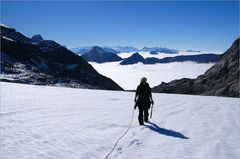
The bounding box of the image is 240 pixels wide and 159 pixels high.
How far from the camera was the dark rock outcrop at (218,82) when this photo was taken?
356 feet

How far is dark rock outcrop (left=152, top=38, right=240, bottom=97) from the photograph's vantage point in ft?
356

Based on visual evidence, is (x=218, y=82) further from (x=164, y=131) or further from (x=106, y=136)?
(x=106, y=136)

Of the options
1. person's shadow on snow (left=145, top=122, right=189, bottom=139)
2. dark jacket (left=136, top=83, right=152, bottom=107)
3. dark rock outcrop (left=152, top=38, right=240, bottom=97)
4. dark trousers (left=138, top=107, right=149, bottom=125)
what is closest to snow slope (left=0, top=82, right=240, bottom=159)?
person's shadow on snow (left=145, top=122, right=189, bottom=139)

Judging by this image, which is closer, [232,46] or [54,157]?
[54,157]

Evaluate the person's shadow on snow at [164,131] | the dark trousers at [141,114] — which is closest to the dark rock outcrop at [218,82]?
the dark trousers at [141,114]

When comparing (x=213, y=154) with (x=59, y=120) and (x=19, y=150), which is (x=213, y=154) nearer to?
(x=19, y=150)

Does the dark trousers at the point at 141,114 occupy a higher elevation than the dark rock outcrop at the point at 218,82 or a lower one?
lower

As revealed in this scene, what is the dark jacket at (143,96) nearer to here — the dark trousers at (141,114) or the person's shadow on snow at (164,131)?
the dark trousers at (141,114)

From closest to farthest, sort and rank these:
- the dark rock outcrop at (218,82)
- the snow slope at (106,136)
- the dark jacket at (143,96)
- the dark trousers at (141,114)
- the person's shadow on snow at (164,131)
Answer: the snow slope at (106,136), the person's shadow on snow at (164,131), the dark trousers at (141,114), the dark jacket at (143,96), the dark rock outcrop at (218,82)

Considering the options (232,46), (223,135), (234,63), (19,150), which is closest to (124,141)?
(19,150)

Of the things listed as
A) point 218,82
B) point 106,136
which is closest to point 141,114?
point 106,136

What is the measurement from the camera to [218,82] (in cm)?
12244

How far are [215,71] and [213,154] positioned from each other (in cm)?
12976

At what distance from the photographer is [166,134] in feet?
38.9
